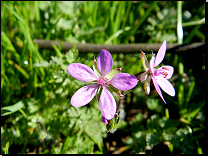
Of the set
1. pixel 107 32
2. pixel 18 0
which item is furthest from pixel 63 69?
pixel 18 0

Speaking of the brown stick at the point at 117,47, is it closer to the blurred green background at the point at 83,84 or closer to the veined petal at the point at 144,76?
the blurred green background at the point at 83,84

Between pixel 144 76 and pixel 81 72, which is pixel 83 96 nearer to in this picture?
pixel 81 72

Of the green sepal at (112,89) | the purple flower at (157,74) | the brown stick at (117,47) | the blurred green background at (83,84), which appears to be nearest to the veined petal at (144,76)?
the purple flower at (157,74)

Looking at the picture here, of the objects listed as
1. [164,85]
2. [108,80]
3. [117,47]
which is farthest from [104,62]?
[117,47]

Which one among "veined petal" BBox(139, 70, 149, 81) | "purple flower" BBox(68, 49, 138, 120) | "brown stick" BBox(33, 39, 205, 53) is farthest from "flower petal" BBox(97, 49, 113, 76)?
"brown stick" BBox(33, 39, 205, 53)

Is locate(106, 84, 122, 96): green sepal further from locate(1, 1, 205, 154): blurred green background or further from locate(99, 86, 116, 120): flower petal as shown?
locate(1, 1, 205, 154): blurred green background

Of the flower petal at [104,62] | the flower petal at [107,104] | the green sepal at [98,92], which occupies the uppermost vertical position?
the flower petal at [104,62]
